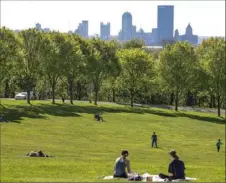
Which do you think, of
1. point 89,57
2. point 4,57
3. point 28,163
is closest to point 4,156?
point 28,163

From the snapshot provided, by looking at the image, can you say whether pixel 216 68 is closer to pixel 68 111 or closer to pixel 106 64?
pixel 106 64

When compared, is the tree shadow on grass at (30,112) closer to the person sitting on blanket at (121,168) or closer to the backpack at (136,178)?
the person sitting on blanket at (121,168)

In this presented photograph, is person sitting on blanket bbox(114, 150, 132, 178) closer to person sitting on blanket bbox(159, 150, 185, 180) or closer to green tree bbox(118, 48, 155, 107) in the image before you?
person sitting on blanket bbox(159, 150, 185, 180)

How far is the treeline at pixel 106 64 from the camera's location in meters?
82.4

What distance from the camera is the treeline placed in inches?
3243

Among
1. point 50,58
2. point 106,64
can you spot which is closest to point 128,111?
point 106,64

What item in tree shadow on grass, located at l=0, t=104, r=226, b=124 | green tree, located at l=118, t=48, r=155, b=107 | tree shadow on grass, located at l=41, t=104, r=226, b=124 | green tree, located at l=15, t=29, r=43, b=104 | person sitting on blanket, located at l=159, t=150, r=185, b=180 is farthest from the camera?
green tree, located at l=118, t=48, r=155, b=107

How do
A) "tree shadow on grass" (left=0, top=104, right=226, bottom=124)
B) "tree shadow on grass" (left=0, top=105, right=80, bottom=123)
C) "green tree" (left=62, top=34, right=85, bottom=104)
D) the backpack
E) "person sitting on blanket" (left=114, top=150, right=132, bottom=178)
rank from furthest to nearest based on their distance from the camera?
"green tree" (left=62, top=34, right=85, bottom=104) → "tree shadow on grass" (left=0, top=104, right=226, bottom=124) → "tree shadow on grass" (left=0, top=105, right=80, bottom=123) → "person sitting on blanket" (left=114, top=150, right=132, bottom=178) → the backpack

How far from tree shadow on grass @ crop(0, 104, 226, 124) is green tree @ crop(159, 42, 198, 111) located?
17.9 ft

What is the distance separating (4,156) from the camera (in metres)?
36.0

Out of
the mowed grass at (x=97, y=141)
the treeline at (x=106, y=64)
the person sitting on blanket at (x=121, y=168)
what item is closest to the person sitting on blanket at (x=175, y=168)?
the mowed grass at (x=97, y=141)

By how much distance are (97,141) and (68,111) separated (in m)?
26.5

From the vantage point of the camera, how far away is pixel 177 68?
9238 cm

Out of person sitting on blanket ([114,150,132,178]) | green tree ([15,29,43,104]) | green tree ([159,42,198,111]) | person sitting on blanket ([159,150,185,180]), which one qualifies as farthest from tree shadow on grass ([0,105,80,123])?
person sitting on blanket ([159,150,185,180])
